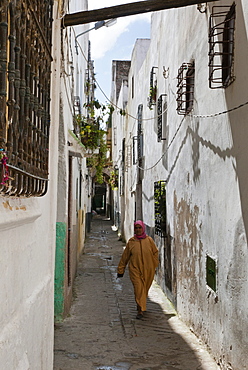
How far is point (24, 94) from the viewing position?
2.77 metres

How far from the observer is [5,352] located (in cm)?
257

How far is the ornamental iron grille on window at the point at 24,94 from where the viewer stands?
2293 millimetres

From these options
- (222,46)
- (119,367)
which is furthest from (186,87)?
(119,367)

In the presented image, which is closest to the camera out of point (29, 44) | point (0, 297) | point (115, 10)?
point (0, 297)

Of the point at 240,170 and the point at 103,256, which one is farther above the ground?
the point at 240,170

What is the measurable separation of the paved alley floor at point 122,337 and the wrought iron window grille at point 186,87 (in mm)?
3384

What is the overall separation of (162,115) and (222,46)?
15.9 ft

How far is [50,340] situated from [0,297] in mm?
2176

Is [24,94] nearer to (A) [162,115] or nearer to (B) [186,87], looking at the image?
(B) [186,87]

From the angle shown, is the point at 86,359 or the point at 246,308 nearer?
the point at 246,308

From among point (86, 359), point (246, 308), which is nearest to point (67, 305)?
point (86, 359)

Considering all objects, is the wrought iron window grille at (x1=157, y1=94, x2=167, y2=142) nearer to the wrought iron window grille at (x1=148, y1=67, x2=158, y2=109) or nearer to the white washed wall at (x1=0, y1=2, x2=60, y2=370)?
the wrought iron window grille at (x1=148, y1=67, x2=158, y2=109)

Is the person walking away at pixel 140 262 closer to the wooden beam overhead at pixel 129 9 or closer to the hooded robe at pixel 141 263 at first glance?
the hooded robe at pixel 141 263

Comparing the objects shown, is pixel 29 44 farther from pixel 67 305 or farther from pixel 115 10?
pixel 67 305
